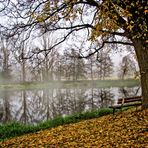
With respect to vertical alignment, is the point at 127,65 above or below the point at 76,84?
above

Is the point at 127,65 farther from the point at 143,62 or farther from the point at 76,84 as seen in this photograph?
the point at 76,84

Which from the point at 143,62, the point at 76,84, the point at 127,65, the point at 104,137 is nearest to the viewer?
the point at 104,137

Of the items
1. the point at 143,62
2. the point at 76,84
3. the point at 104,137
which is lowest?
the point at 104,137

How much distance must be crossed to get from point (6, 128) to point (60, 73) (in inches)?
2189

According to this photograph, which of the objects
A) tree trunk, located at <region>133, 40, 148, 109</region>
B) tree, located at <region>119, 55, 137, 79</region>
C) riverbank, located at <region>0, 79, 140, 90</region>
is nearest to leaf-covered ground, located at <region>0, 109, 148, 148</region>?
tree trunk, located at <region>133, 40, 148, 109</region>

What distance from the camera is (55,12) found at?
12688 mm

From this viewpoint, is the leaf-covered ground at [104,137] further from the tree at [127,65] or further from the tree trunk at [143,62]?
the tree at [127,65]

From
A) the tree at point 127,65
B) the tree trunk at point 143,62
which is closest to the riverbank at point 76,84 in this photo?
the tree at point 127,65

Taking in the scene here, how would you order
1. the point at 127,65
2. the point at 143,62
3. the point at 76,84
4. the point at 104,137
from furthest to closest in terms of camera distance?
the point at 76,84 → the point at 127,65 → the point at 143,62 → the point at 104,137

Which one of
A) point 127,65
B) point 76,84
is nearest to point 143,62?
point 127,65

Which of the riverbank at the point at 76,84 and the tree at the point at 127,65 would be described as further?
the riverbank at the point at 76,84

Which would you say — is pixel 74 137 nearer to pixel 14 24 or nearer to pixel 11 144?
pixel 11 144

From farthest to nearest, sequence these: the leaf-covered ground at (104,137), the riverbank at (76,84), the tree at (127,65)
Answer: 1. the riverbank at (76,84)
2. the tree at (127,65)
3. the leaf-covered ground at (104,137)

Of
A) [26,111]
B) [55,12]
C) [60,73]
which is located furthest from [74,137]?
[60,73]
